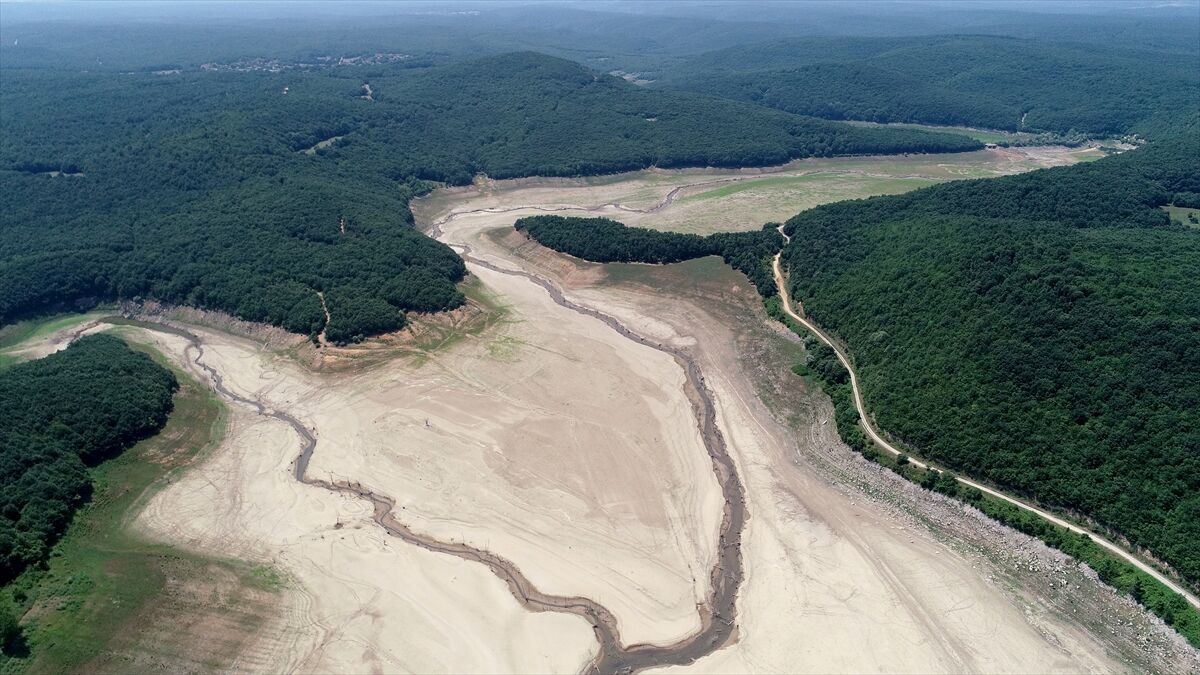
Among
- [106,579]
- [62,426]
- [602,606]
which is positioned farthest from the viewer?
[62,426]

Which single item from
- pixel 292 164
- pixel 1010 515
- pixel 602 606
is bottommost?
pixel 602 606

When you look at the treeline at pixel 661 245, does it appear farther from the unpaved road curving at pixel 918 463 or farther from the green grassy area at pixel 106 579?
the green grassy area at pixel 106 579

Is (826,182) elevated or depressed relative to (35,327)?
elevated

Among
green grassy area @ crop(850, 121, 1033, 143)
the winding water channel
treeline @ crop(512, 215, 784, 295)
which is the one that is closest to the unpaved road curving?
treeline @ crop(512, 215, 784, 295)

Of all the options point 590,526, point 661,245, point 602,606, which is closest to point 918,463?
point 590,526

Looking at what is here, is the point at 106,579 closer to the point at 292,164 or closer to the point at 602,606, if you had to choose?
the point at 602,606

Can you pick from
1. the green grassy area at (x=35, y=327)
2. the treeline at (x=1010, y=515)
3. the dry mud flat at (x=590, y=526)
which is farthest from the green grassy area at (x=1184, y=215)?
the green grassy area at (x=35, y=327)
